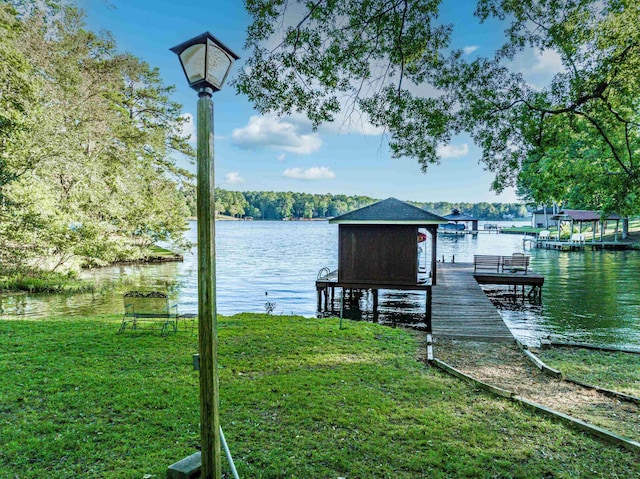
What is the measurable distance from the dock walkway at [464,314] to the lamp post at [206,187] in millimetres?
8803

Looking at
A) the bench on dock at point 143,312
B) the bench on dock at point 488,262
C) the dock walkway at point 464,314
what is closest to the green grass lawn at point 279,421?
the bench on dock at point 143,312

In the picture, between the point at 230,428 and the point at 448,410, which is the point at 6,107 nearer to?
the point at 230,428

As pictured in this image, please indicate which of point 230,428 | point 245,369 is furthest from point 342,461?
point 245,369

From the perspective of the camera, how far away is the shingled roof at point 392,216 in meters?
14.8

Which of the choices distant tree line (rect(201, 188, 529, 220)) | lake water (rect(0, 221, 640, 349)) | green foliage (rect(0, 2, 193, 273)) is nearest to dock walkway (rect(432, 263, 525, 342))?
lake water (rect(0, 221, 640, 349))

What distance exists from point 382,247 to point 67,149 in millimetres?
13538

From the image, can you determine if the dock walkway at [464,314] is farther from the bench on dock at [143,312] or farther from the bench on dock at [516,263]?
the bench on dock at [143,312]

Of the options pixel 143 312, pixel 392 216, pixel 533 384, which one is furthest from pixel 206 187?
pixel 392 216

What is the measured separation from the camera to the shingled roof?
1479 cm

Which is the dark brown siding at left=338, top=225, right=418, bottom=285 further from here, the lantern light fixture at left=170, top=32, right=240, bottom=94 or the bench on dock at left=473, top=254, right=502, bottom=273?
the lantern light fixture at left=170, top=32, right=240, bottom=94

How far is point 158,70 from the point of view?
101 feet

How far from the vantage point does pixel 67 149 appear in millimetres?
16484

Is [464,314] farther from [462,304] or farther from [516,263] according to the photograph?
[516,263]

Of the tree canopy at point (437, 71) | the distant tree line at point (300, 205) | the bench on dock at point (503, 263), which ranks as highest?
the distant tree line at point (300, 205)
